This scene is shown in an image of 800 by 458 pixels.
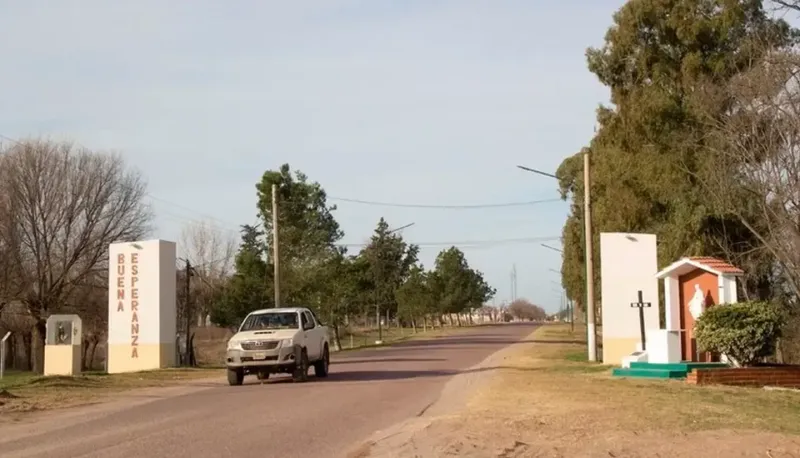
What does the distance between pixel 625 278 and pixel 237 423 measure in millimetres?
18781

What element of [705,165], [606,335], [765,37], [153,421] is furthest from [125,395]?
[765,37]

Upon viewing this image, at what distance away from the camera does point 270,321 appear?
82.2ft

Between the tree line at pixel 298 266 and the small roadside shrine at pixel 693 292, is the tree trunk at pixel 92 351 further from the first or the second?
the small roadside shrine at pixel 693 292

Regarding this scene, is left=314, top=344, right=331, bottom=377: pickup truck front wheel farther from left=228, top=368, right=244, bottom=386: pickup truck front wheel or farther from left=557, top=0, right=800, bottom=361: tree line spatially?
left=557, top=0, right=800, bottom=361: tree line

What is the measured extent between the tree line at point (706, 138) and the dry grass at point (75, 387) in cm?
1717

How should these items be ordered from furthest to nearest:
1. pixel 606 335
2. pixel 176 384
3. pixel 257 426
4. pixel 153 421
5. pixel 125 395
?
pixel 606 335 → pixel 176 384 → pixel 125 395 → pixel 153 421 → pixel 257 426

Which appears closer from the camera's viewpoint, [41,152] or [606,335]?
[606,335]

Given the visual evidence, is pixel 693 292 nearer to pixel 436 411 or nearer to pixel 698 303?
pixel 698 303

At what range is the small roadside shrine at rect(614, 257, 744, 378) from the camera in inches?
982

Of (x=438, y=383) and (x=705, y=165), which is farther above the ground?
(x=705, y=165)

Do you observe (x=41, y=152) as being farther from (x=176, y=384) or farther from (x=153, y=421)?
(x=153, y=421)

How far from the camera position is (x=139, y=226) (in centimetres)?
4875

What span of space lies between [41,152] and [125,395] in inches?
1038

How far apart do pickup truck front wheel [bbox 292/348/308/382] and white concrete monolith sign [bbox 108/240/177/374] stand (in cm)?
1135
